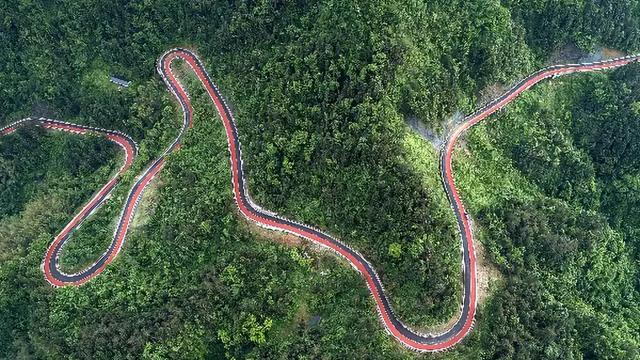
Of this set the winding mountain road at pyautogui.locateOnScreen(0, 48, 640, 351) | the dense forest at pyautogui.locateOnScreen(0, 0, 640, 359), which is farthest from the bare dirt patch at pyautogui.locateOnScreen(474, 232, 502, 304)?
the winding mountain road at pyautogui.locateOnScreen(0, 48, 640, 351)

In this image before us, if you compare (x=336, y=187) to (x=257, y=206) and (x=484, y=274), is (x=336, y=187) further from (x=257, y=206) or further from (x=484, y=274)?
(x=484, y=274)

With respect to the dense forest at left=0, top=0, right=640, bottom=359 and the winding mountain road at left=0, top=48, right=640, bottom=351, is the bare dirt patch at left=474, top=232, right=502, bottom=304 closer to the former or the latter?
the dense forest at left=0, top=0, right=640, bottom=359

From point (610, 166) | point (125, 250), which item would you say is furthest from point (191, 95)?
point (610, 166)

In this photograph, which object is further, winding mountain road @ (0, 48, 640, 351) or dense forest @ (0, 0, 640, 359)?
dense forest @ (0, 0, 640, 359)

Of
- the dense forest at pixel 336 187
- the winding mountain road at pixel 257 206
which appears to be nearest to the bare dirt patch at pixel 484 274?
the dense forest at pixel 336 187

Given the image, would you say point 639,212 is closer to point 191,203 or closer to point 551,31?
point 551,31

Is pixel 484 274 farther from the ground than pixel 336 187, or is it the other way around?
pixel 336 187

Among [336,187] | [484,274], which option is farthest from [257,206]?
[484,274]

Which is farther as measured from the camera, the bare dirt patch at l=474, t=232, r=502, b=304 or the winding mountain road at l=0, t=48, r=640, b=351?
the bare dirt patch at l=474, t=232, r=502, b=304
